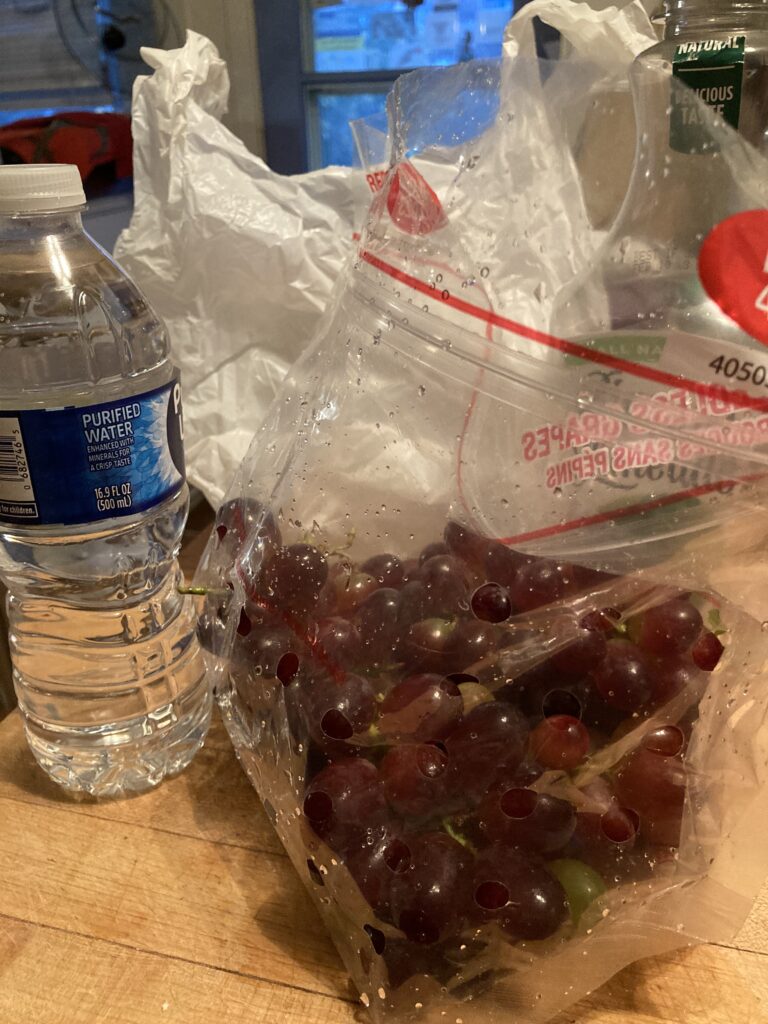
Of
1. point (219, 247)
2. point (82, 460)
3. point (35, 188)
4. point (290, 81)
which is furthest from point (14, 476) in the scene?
point (290, 81)

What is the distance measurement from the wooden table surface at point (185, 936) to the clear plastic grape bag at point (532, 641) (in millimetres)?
29

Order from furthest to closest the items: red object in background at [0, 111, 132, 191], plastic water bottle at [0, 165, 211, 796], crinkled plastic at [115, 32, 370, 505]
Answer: red object in background at [0, 111, 132, 191], crinkled plastic at [115, 32, 370, 505], plastic water bottle at [0, 165, 211, 796]

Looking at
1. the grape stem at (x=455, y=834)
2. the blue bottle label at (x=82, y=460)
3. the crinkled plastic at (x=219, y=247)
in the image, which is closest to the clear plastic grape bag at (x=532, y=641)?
the grape stem at (x=455, y=834)

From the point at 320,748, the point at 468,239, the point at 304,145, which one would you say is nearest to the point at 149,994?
the point at 320,748

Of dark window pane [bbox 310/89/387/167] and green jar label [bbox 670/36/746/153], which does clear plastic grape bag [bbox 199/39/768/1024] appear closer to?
green jar label [bbox 670/36/746/153]

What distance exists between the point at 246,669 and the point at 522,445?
0.68 feet

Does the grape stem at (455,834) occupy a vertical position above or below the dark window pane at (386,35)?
below

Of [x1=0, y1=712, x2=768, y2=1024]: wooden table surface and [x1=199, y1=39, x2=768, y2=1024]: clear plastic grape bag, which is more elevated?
[x1=199, y1=39, x2=768, y2=1024]: clear plastic grape bag

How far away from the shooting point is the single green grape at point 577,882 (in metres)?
0.38

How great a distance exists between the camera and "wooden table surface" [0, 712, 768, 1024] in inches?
16.8

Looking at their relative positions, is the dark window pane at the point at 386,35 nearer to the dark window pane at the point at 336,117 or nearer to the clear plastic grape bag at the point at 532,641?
the dark window pane at the point at 336,117

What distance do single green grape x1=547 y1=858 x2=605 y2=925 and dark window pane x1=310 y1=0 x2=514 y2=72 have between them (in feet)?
3.31

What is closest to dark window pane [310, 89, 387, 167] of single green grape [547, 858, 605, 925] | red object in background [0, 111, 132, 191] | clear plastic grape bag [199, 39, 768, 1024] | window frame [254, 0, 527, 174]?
window frame [254, 0, 527, 174]

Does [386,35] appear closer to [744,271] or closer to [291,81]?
[291,81]
